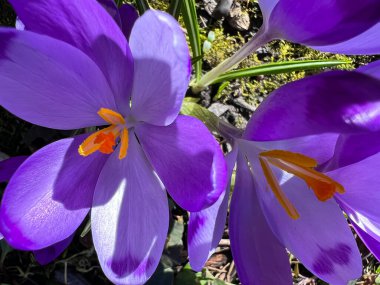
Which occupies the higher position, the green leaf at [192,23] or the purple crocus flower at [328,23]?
the purple crocus flower at [328,23]

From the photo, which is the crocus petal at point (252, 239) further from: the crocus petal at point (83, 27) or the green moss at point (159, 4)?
the green moss at point (159, 4)

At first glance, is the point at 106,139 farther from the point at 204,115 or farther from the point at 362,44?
the point at 362,44

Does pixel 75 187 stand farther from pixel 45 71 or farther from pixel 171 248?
pixel 171 248

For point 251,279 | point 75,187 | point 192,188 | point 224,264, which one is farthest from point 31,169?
point 224,264

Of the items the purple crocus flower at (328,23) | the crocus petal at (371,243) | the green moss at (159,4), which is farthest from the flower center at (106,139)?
the green moss at (159,4)

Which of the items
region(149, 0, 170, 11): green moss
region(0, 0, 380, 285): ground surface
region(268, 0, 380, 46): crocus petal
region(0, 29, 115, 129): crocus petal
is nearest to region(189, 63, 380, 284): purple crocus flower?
region(268, 0, 380, 46): crocus petal
